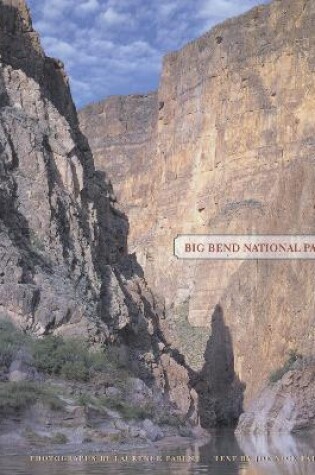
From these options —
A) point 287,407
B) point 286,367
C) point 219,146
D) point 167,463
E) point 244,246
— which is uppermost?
point 219,146

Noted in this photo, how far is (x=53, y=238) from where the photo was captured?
94.5 ft

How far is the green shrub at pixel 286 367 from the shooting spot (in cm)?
4021

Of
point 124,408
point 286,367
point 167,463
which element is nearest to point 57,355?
point 124,408

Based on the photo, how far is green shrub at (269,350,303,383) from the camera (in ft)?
132

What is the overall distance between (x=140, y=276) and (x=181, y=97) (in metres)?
54.3

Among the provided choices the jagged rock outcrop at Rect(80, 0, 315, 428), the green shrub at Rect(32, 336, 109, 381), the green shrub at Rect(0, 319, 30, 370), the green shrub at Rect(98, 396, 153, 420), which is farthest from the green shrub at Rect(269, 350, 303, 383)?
the green shrub at Rect(0, 319, 30, 370)

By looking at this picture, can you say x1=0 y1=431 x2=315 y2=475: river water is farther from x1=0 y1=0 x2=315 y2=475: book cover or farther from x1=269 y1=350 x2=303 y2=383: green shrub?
x1=269 y1=350 x2=303 y2=383: green shrub

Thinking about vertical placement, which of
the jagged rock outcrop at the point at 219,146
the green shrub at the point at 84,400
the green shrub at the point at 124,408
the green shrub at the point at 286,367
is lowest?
the green shrub at the point at 124,408

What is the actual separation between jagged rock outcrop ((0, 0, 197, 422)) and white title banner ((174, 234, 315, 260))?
47.3 ft

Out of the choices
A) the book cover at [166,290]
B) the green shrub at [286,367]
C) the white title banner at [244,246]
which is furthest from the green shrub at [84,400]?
the white title banner at [244,246]

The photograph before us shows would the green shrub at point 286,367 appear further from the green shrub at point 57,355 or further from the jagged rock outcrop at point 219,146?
the green shrub at point 57,355

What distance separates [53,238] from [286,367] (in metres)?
16.2

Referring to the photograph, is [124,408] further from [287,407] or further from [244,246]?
[244,246]

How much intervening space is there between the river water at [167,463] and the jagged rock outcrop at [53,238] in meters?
5.74
